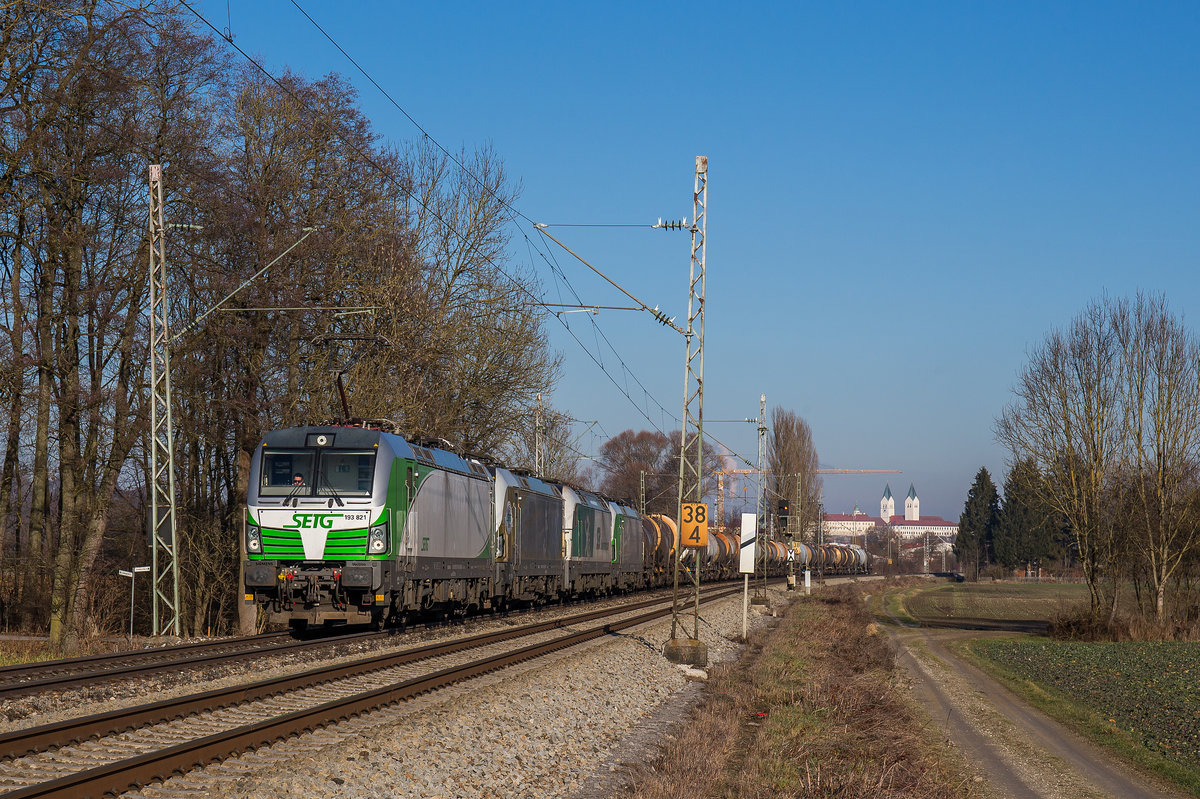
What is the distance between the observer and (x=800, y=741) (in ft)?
43.3

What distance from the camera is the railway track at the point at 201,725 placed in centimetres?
838

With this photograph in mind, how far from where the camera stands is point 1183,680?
23.2m

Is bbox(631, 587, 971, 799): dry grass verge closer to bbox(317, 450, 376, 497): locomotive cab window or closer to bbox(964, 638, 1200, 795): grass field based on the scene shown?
bbox(964, 638, 1200, 795): grass field

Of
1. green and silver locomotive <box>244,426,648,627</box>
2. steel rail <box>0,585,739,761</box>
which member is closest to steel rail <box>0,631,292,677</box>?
green and silver locomotive <box>244,426,648,627</box>

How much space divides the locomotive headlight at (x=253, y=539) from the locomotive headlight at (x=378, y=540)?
6.30 feet

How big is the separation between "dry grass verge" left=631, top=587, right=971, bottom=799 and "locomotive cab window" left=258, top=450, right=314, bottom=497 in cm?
791

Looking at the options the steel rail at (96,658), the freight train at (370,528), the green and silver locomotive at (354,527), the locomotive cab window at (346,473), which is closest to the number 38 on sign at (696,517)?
the freight train at (370,528)

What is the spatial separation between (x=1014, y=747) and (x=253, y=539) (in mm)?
12775

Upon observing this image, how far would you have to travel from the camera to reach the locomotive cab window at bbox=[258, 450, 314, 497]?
1923 cm

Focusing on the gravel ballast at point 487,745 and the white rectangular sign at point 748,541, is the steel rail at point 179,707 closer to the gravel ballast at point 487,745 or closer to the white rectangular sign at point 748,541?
the gravel ballast at point 487,745

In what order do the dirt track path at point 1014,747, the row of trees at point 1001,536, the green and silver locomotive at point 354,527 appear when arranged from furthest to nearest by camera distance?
the row of trees at point 1001,536
the green and silver locomotive at point 354,527
the dirt track path at point 1014,747

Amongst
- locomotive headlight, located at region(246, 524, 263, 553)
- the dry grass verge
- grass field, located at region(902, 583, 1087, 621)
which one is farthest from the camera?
grass field, located at region(902, 583, 1087, 621)

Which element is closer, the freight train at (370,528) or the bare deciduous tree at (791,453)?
the freight train at (370,528)

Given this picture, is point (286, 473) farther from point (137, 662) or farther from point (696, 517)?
point (696, 517)
